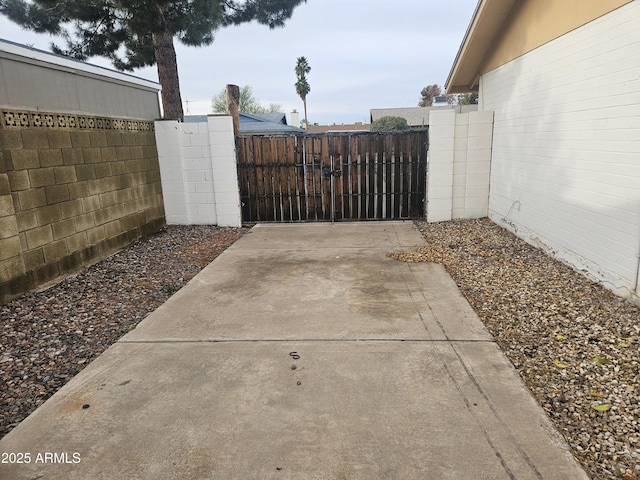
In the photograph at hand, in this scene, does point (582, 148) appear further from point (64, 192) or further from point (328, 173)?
point (64, 192)

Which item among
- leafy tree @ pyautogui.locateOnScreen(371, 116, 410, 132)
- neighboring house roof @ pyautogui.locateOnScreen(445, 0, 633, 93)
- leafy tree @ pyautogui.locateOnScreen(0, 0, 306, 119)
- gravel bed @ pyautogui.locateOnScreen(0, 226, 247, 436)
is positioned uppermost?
leafy tree @ pyautogui.locateOnScreen(0, 0, 306, 119)

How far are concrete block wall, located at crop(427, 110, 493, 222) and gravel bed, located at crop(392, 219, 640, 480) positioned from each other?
7.66 ft

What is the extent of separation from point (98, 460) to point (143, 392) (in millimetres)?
680

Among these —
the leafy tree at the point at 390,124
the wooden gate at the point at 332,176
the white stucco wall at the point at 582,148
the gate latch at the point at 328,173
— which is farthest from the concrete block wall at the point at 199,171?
the leafy tree at the point at 390,124

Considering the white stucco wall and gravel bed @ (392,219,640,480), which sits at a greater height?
the white stucco wall

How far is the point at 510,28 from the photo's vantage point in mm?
7527

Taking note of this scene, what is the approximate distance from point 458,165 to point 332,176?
8.36ft

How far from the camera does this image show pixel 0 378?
3.31 metres

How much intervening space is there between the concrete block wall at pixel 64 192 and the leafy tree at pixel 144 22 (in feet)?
8.93

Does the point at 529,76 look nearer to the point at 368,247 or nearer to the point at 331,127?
the point at 368,247

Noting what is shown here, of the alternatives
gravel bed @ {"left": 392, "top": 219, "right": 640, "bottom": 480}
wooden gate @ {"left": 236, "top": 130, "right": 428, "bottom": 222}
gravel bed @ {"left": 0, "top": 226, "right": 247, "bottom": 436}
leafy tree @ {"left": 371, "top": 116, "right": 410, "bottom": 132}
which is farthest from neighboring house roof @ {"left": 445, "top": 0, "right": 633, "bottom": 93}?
leafy tree @ {"left": 371, "top": 116, "right": 410, "bottom": 132}

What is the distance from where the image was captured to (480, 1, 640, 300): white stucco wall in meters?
4.34

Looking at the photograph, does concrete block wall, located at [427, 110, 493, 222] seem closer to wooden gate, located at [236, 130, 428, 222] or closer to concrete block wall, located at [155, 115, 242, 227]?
wooden gate, located at [236, 130, 428, 222]

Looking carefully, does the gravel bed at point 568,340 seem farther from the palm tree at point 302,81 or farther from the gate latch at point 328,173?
the palm tree at point 302,81
